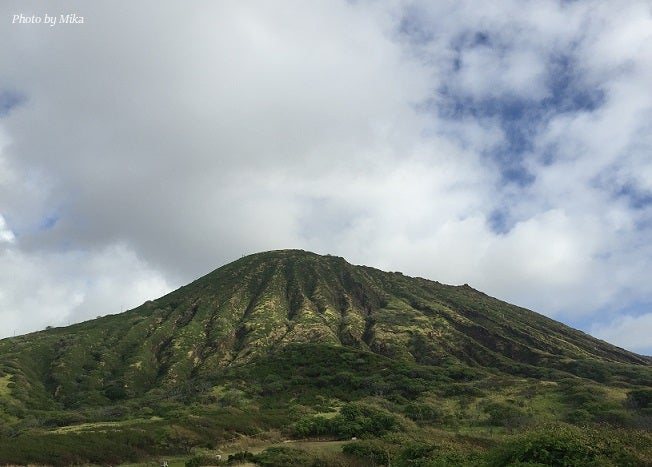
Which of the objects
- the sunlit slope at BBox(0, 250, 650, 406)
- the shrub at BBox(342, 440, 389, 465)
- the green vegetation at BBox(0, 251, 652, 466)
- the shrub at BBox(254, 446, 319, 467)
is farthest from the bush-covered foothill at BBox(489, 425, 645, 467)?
the sunlit slope at BBox(0, 250, 650, 406)

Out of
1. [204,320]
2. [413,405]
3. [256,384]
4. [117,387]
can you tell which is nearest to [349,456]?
[413,405]

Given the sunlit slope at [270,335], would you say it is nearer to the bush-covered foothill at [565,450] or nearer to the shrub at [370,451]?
the shrub at [370,451]

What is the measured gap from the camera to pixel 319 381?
287ft

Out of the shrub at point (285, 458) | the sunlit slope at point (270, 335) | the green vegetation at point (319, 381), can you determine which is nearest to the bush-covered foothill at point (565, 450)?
the green vegetation at point (319, 381)

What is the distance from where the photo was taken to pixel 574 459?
739 inches

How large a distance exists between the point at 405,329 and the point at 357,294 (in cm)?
3924

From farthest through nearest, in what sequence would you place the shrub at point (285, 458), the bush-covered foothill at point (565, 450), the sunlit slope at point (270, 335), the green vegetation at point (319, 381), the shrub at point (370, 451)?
the sunlit slope at point (270, 335) → the green vegetation at point (319, 381) → the shrub at point (370, 451) → the shrub at point (285, 458) → the bush-covered foothill at point (565, 450)

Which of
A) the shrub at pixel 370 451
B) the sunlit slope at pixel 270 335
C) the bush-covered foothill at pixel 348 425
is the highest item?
the sunlit slope at pixel 270 335

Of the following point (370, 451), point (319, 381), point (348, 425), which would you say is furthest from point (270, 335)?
point (370, 451)

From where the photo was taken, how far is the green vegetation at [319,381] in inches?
1378

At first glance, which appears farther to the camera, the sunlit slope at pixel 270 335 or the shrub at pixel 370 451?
the sunlit slope at pixel 270 335

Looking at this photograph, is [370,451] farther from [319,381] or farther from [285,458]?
[319,381]

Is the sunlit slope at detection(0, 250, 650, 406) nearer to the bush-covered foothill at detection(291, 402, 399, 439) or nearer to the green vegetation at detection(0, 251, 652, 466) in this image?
the green vegetation at detection(0, 251, 652, 466)

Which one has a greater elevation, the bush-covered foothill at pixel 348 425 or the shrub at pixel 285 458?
the bush-covered foothill at pixel 348 425
